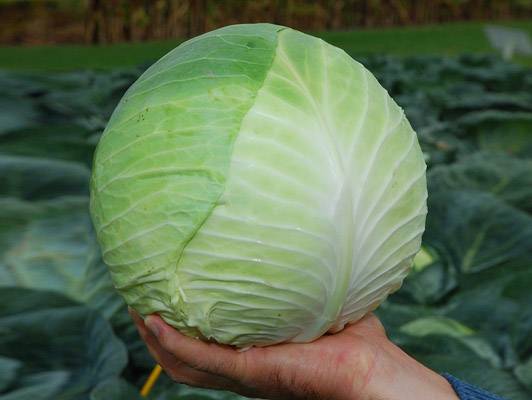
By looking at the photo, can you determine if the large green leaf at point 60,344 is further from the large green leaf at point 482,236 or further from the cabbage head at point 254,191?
the large green leaf at point 482,236

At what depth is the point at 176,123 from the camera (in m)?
1.52

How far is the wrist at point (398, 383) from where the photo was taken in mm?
1643

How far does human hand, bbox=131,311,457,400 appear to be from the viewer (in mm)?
1622

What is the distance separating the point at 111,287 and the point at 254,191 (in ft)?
3.83

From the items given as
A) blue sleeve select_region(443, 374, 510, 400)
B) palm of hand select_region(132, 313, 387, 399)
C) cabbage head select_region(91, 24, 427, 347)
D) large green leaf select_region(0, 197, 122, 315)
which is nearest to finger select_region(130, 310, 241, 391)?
palm of hand select_region(132, 313, 387, 399)

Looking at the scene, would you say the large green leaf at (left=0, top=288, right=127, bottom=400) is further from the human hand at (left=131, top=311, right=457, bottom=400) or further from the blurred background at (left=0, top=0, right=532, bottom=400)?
the human hand at (left=131, top=311, right=457, bottom=400)

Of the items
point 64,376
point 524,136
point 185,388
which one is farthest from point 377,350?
point 524,136

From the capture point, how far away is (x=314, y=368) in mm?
1646

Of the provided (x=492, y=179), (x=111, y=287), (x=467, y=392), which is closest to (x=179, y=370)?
(x=467, y=392)

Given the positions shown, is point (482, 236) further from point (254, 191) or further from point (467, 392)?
point (254, 191)

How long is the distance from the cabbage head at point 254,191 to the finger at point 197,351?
0.02m

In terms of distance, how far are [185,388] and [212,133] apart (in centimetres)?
98

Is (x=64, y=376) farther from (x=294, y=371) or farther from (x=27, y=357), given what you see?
(x=294, y=371)

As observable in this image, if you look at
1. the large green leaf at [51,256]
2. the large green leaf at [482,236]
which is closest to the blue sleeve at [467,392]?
the large green leaf at [51,256]
